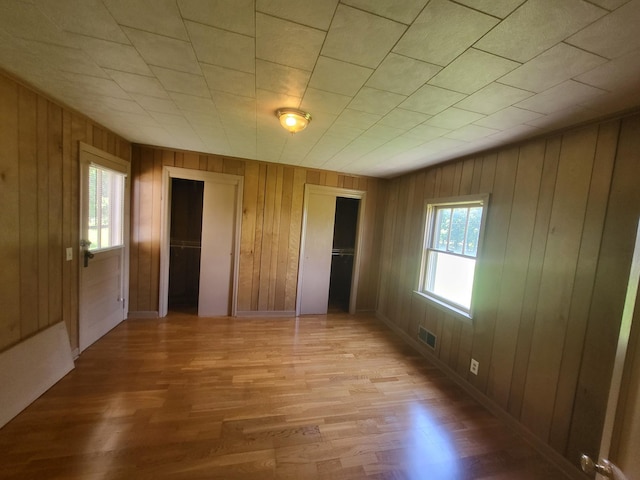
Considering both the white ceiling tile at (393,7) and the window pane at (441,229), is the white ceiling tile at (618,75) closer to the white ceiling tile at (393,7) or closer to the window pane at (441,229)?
the white ceiling tile at (393,7)

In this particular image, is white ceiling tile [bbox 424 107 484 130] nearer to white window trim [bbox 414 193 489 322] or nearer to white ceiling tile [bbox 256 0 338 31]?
white window trim [bbox 414 193 489 322]

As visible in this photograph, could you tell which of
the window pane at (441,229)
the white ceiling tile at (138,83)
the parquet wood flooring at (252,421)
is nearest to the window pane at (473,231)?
the window pane at (441,229)

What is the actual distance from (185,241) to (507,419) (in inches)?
188

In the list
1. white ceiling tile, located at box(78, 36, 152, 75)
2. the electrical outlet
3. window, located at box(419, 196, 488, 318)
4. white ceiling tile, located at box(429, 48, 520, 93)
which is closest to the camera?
white ceiling tile, located at box(429, 48, 520, 93)

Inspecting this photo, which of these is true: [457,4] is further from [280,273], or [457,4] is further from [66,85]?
[280,273]

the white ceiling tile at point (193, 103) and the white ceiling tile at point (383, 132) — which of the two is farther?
the white ceiling tile at point (383, 132)

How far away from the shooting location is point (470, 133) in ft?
6.79

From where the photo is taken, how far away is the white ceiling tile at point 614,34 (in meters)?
0.87

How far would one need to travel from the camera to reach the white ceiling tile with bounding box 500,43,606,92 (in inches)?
42.5

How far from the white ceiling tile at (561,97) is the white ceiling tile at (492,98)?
0.08 meters

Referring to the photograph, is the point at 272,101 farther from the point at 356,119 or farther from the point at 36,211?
the point at 36,211

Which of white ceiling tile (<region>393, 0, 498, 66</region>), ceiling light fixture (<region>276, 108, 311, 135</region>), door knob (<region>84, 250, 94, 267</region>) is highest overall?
white ceiling tile (<region>393, 0, 498, 66</region>)

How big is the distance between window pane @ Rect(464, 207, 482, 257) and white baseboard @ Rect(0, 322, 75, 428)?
3896 mm

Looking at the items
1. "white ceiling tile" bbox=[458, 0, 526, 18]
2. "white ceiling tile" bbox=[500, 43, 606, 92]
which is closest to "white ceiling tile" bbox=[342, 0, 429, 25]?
"white ceiling tile" bbox=[458, 0, 526, 18]
